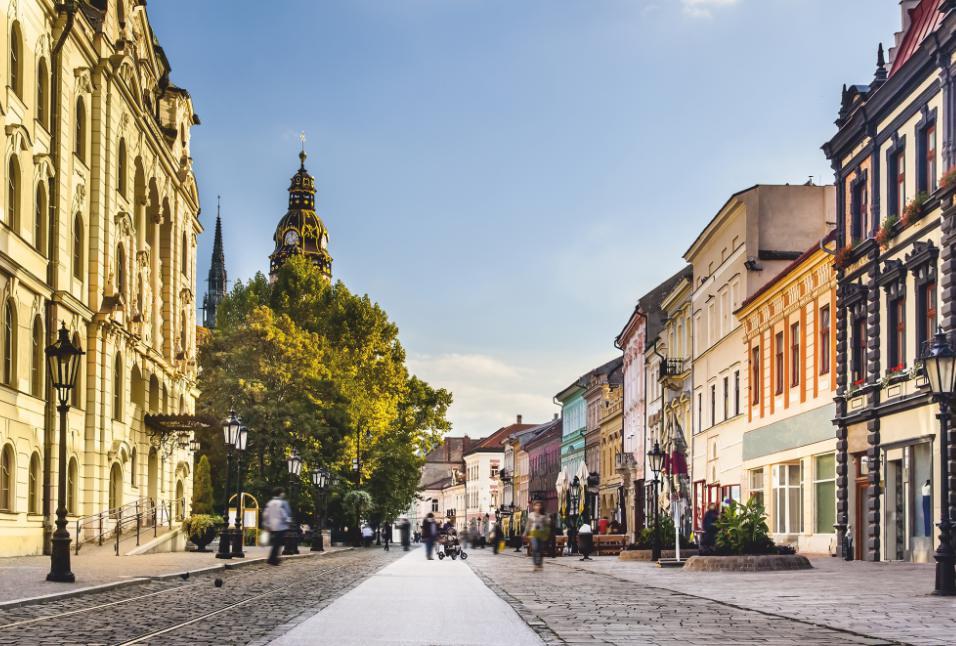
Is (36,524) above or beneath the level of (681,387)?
beneath

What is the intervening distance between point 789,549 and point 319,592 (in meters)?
13.1

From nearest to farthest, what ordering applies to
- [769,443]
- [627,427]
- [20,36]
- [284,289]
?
[20,36] < [769,443] < [284,289] < [627,427]

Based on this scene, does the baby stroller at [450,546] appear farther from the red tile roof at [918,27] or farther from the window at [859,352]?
Answer: the red tile roof at [918,27]

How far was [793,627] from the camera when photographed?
48.0ft

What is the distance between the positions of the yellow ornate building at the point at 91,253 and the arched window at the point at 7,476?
0.06m

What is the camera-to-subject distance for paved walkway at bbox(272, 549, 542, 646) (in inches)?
498

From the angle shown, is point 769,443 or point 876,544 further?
point 769,443

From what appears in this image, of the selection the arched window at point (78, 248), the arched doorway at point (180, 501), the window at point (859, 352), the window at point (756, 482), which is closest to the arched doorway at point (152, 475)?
the arched doorway at point (180, 501)

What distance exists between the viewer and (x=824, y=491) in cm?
3934

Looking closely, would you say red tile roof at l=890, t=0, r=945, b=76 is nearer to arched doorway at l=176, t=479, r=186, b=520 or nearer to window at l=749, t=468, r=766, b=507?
window at l=749, t=468, r=766, b=507

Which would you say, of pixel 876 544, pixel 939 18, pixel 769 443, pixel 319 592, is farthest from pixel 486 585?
pixel 769 443

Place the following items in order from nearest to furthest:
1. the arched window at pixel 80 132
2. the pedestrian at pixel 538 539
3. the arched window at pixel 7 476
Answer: the pedestrian at pixel 538 539 → the arched window at pixel 7 476 → the arched window at pixel 80 132

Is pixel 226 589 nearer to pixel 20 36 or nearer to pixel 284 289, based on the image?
pixel 20 36

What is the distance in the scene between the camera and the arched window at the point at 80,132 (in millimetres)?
44250
